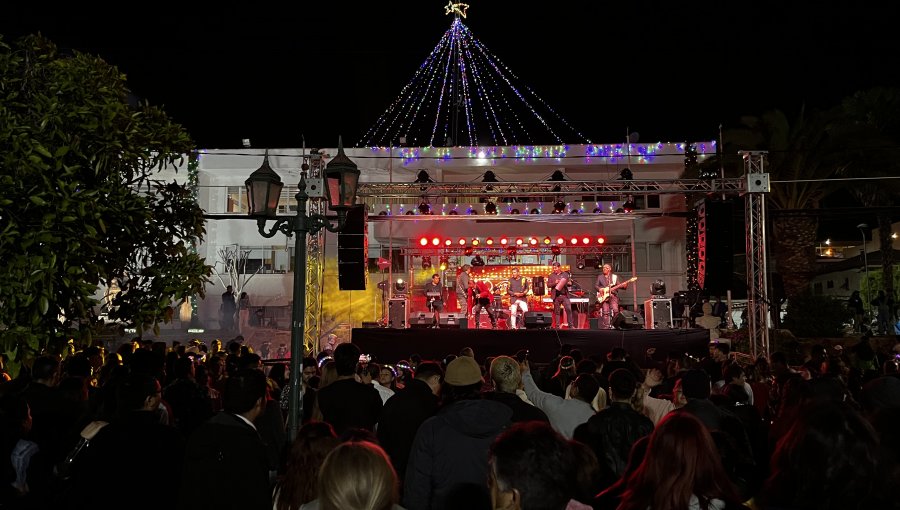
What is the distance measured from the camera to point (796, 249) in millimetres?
24328

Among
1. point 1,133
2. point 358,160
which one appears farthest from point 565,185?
point 1,133

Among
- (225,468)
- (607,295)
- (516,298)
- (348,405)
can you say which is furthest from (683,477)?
(516,298)

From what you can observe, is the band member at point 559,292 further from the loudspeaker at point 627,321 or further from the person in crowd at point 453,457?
the person in crowd at point 453,457

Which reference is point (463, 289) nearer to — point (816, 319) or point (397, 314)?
point (397, 314)

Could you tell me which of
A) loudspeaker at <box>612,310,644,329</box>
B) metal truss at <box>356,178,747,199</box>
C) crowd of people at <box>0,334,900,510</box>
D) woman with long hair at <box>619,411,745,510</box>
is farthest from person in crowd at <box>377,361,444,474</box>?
loudspeaker at <box>612,310,644,329</box>

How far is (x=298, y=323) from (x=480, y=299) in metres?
15.1

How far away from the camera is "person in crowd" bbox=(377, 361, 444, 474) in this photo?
545 centimetres

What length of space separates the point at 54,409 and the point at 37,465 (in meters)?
0.84

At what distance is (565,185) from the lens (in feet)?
63.6

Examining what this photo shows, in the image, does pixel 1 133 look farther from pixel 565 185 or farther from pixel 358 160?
pixel 358 160

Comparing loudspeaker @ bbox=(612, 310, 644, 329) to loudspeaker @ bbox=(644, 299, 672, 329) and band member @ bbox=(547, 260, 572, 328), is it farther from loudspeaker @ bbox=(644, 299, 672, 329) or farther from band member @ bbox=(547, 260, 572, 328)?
band member @ bbox=(547, 260, 572, 328)

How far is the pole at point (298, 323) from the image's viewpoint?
21.3ft

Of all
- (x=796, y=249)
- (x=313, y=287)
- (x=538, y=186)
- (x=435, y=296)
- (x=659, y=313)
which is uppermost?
(x=538, y=186)

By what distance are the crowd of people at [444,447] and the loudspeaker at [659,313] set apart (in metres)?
14.2
